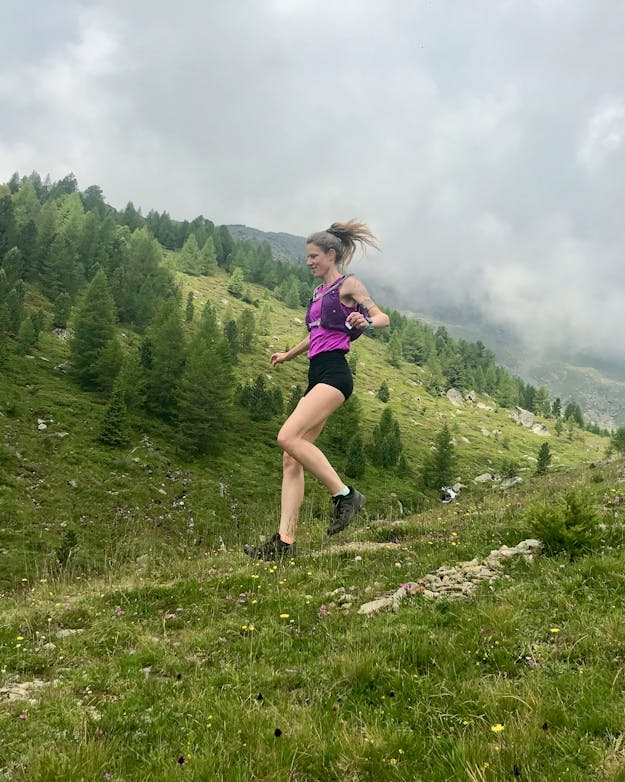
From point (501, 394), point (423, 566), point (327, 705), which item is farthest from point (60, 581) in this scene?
point (501, 394)

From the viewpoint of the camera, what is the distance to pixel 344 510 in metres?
7.37

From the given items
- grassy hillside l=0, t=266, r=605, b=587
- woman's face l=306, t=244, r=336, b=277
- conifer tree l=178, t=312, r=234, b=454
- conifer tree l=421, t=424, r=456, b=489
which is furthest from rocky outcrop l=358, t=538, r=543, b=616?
conifer tree l=421, t=424, r=456, b=489

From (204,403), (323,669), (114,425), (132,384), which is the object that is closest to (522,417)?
(204,403)

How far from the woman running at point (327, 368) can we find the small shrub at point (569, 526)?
248 centimetres

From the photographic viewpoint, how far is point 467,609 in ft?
15.4

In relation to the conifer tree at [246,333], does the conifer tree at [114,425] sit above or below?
below

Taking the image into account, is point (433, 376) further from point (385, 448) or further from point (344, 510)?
point (344, 510)

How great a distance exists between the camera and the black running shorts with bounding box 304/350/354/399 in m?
7.30

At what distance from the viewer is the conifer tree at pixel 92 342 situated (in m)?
69.4

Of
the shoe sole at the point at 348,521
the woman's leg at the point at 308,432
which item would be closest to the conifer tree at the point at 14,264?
the woman's leg at the point at 308,432

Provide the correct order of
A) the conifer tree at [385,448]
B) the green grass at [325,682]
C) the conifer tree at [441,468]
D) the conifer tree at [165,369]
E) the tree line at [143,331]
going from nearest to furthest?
the green grass at [325,682]
the tree line at [143,331]
the conifer tree at [165,369]
the conifer tree at [441,468]
the conifer tree at [385,448]

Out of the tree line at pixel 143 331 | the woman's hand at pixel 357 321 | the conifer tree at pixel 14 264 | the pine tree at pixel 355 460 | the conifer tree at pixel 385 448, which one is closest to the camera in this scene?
the woman's hand at pixel 357 321

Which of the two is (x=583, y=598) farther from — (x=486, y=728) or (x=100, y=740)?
(x=100, y=740)

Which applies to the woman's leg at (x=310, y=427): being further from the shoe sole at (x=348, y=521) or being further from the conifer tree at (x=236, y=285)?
the conifer tree at (x=236, y=285)
